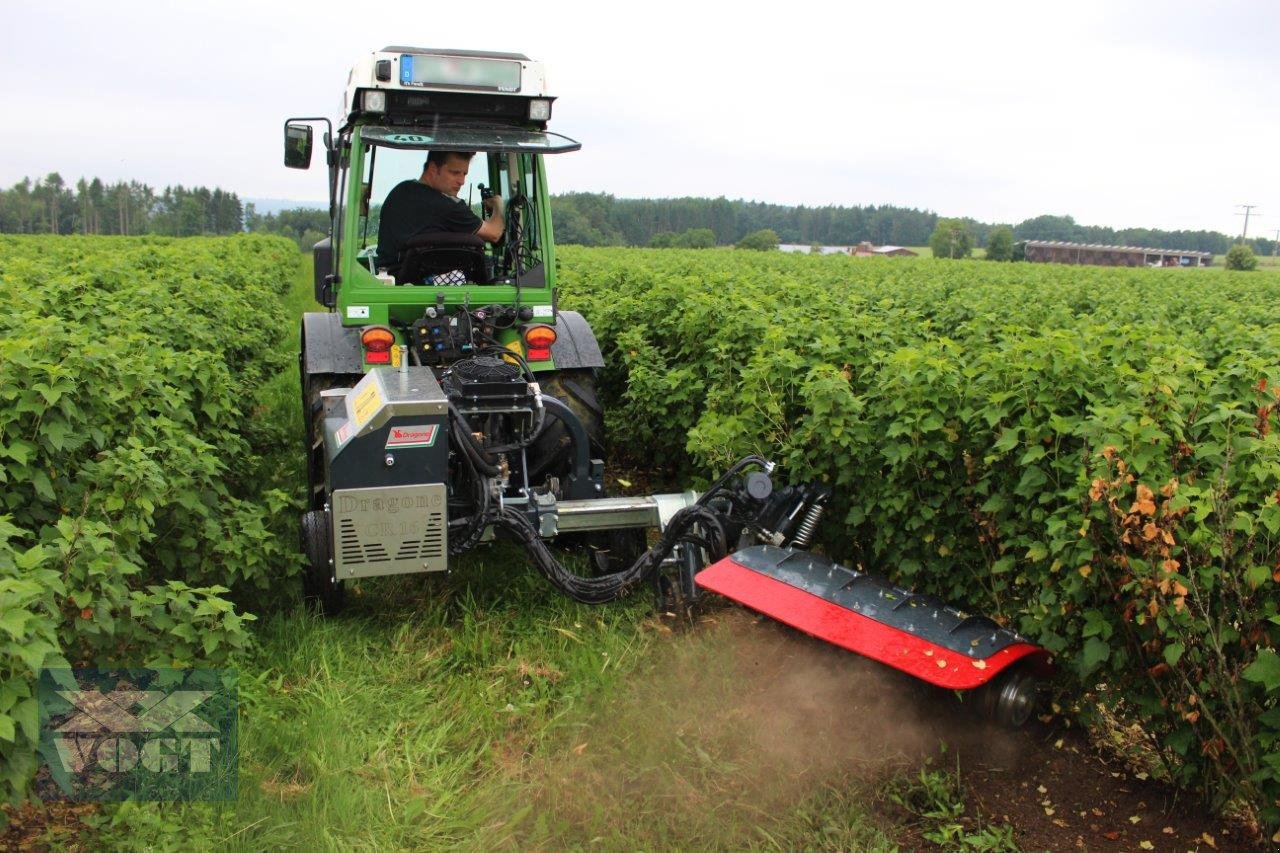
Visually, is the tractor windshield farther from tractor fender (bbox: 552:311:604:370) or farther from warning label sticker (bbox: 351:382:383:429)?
warning label sticker (bbox: 351:382:383:429)

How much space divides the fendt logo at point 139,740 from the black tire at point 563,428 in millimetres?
2346

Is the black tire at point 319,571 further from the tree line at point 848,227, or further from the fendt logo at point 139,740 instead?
the tree line at point 848,227

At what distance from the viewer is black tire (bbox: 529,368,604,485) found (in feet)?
19.3

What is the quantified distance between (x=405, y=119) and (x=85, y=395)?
2.51 m

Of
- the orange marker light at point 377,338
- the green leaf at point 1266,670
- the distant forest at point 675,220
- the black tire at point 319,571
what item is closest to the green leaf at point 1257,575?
the green leaf at point 1266,670

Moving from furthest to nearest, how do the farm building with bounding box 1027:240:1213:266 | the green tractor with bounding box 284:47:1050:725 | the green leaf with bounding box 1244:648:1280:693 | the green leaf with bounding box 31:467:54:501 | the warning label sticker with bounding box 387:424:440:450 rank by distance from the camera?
1. the farm building with bounding box 1027:240:1213:266
2. the warning label sticker with bounding box 387:424:440:450
3. the green tractor with bounding box 284:47:1050:725
4. the green leaf with bounding box 31:467:54:501
5. the green leaf with bounding box 1244:648:1280:693

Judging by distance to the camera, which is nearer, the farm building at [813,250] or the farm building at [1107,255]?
the farm building at [813,250]

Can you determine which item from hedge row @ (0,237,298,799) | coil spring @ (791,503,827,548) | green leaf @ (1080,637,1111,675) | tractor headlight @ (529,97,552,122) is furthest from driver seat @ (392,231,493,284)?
green leaf @ (1080,637,1111,675)

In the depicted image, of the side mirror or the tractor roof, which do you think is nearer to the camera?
the tractor roof

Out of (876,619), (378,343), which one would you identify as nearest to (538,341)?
(378,343)

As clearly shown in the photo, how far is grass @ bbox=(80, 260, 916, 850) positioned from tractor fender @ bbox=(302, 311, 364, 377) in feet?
4.17

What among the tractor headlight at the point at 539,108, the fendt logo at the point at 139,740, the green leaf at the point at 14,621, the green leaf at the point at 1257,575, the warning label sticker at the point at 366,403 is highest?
the tractor headlight at the point at 539,108

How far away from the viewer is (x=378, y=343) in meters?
5.85

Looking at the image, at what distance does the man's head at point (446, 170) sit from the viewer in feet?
20.1
